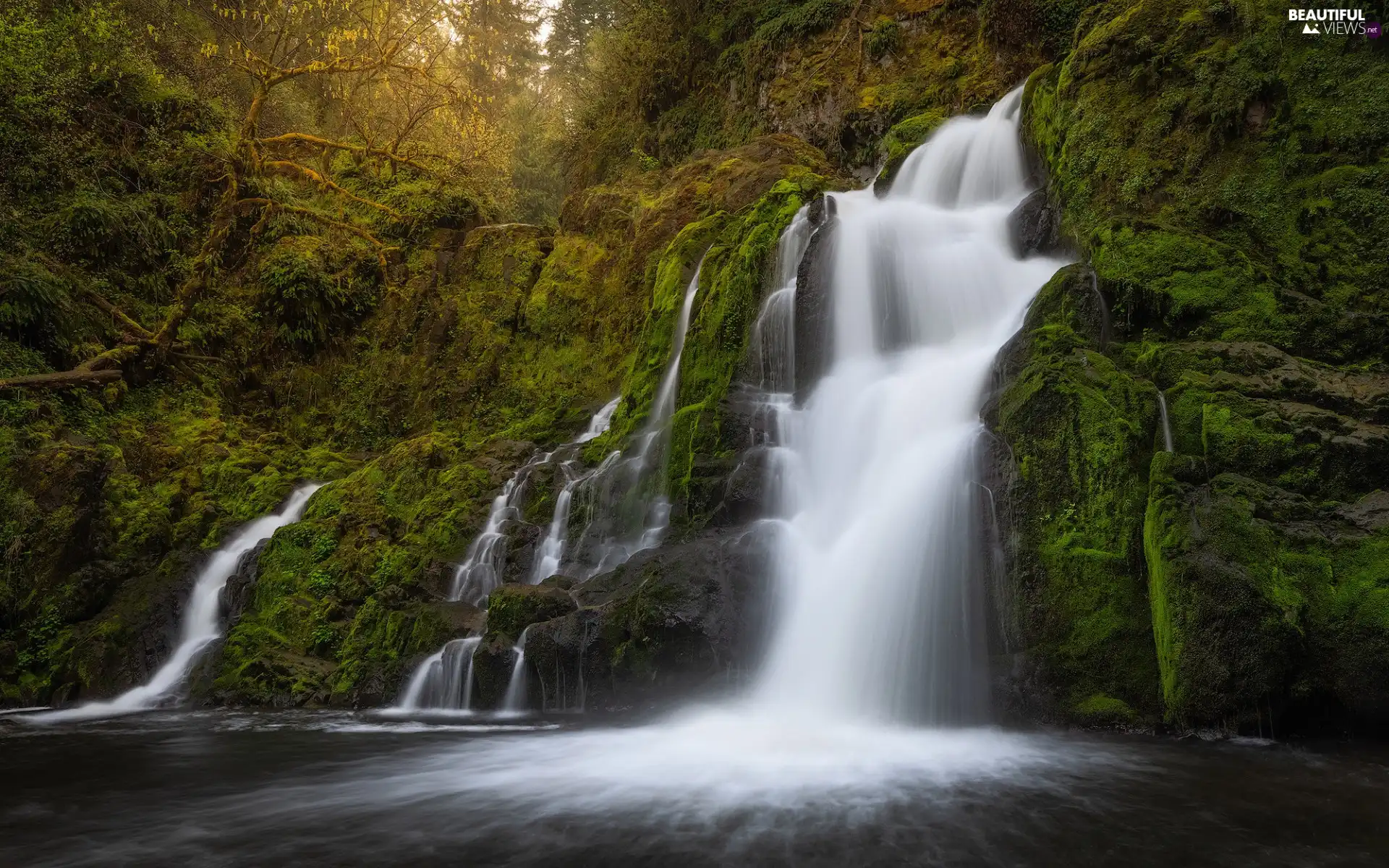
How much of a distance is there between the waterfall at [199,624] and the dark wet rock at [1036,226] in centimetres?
1211

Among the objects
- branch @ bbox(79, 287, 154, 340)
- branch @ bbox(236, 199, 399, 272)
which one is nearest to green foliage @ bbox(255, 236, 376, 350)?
branch @ bbox(236, 199, 399, 272)

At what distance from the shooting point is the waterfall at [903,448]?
7.12m

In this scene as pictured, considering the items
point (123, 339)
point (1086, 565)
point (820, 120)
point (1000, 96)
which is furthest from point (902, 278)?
point (123, 339)

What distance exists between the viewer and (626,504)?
35.7 feet

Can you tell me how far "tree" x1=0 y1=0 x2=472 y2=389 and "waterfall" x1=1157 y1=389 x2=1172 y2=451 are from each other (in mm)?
13989

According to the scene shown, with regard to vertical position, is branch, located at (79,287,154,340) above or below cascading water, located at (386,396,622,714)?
above

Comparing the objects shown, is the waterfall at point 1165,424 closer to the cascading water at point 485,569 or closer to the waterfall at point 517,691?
the waterfall at point 517,691

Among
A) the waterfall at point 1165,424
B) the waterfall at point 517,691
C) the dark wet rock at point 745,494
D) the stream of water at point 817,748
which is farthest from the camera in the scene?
the dark wet rock at point 745,494

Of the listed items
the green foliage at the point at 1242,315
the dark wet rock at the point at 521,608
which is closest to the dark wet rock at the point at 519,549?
the dark wet rock at the point at 521,608

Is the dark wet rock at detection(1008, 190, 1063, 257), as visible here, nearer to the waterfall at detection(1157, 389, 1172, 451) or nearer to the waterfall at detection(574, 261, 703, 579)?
the waterfall at detection(1157, 389, 1172, 451)

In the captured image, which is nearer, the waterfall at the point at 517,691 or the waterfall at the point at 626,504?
the waterfall at the point at 517,691

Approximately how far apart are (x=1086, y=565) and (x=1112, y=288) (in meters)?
3.34

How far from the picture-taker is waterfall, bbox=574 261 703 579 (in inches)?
411

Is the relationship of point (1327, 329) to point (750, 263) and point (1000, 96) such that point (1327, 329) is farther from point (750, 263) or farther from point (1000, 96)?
point (1000, 96)
